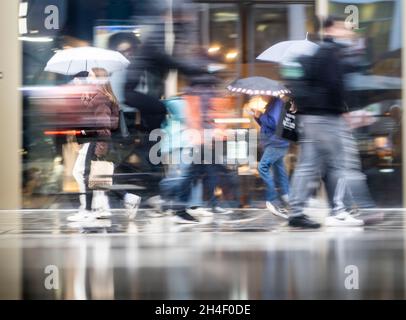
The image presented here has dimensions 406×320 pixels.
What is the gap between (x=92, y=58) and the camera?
5.36 metres

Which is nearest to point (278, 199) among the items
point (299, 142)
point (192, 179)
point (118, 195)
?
point (299, 142)

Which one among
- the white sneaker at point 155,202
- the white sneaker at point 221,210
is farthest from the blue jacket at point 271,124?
the white sneaker at point 155,202

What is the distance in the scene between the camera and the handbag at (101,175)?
514 centimetres

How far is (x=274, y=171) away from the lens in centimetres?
596

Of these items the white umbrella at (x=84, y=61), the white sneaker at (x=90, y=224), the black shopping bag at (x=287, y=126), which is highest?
the white umbrella at (x=84, y=61)

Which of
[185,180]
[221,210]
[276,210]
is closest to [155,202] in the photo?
[185,180]

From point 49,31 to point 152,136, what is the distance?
1.55 metres

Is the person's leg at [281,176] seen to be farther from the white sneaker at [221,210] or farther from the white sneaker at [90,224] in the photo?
the white sneaker at [90,224]

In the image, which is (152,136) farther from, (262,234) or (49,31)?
(49,31)

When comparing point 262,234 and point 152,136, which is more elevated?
point 152,136

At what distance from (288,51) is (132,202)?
1.64 metres

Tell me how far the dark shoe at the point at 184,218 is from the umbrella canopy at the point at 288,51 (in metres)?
1.34
